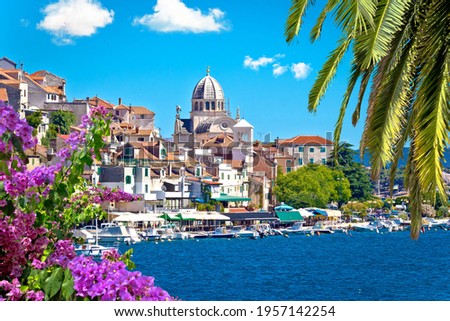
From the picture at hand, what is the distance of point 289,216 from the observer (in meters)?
121

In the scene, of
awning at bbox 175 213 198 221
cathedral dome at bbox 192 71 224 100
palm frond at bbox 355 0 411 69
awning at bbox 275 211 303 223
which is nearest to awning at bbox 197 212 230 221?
awning at bbox 175 213 198 221

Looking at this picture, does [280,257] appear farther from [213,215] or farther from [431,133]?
[431,133]

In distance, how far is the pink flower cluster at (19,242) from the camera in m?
7.84

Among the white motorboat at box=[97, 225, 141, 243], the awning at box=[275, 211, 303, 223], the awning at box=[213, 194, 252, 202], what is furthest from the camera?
the awning at box=[275, 211, 303, 223]

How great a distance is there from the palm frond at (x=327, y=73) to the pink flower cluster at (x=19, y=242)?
8.73ft

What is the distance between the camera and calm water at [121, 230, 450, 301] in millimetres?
52125

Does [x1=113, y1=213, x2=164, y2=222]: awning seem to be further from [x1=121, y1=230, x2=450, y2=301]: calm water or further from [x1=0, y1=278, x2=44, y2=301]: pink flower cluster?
[x1=0, y1=278, x2=44, y2=301]: pink flower cluster

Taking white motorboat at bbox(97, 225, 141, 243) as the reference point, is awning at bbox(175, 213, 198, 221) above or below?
above

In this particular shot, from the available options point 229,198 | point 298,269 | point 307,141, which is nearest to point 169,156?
point 229,198

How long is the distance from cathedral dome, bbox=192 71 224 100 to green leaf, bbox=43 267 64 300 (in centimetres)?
18675

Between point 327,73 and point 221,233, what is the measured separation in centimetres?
9393

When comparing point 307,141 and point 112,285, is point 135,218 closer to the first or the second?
point 307,141

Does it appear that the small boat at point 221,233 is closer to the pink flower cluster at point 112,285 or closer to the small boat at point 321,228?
the small boat at point 321,228

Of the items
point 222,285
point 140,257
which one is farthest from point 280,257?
point 222,285
